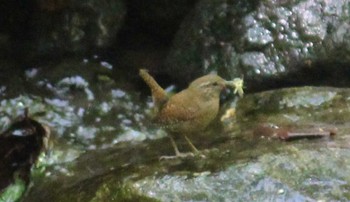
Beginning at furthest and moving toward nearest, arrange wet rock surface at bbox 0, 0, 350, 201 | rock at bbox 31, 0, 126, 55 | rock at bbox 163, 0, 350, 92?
rock at bbox 31, 0, 126, 55 → rock at bbox 163, 0, 350, 92 → wet rock surface at bbox 0, 0, 350, 201

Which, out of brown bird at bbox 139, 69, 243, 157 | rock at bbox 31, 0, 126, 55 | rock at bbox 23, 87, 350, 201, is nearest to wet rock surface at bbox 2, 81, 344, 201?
rock at bbox 23, 87, 350, 201

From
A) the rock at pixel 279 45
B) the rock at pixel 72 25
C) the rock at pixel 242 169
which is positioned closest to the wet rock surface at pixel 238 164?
the rock at pixel 242 169

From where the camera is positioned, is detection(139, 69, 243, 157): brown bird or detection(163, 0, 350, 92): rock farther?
detection(163, 0, 350, 92): rock

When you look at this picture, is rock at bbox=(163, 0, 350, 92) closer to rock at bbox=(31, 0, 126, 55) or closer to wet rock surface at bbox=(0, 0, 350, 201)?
wet rock surface at bbox=(0, 0, 350, 201)

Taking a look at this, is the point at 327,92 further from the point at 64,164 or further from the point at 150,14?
the point at 150,14

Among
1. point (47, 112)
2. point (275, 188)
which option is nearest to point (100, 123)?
point (47, 112)

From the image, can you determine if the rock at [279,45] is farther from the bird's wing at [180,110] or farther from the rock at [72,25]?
the bird's wing at [180,110]

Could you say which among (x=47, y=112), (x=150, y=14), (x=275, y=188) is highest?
(x=150, y=14)

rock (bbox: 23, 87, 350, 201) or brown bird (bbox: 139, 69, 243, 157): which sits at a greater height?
brown bird (bbox: 139, 69, 243, 157)
